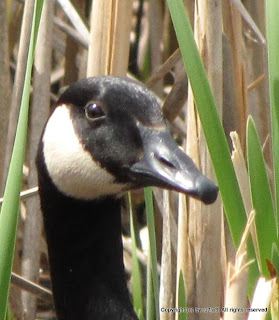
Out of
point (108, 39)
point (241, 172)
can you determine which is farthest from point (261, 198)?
point (108, 39)

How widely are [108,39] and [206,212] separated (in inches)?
16.9

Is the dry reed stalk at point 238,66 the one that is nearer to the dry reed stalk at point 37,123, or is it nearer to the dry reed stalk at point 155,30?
the dry reed stalk at point 37,123

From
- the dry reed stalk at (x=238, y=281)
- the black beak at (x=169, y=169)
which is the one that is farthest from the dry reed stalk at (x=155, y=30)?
the dry reed stalk at (x=238, y=281)

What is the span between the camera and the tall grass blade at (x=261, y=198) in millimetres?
1305

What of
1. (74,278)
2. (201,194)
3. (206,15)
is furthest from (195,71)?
(74,278)

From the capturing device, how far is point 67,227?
159 cm

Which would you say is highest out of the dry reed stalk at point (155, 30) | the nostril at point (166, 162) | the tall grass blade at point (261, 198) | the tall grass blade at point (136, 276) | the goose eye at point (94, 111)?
the dry reed stalk at point (155, 30)

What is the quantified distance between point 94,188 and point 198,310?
1.24ft

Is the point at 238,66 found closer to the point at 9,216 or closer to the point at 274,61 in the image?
the point at 274,61

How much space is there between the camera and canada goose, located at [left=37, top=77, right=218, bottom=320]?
1361 mm

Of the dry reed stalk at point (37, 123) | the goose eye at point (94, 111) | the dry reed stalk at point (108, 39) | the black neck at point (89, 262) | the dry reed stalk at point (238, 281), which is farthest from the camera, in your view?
the dry reed stalk at point (37, 123)

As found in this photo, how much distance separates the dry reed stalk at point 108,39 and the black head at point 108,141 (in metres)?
0.18

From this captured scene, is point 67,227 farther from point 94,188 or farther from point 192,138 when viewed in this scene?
point 192,138

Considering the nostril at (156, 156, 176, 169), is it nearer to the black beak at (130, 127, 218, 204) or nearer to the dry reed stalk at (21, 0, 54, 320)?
the black beak at (130, 127, 218, 204)
